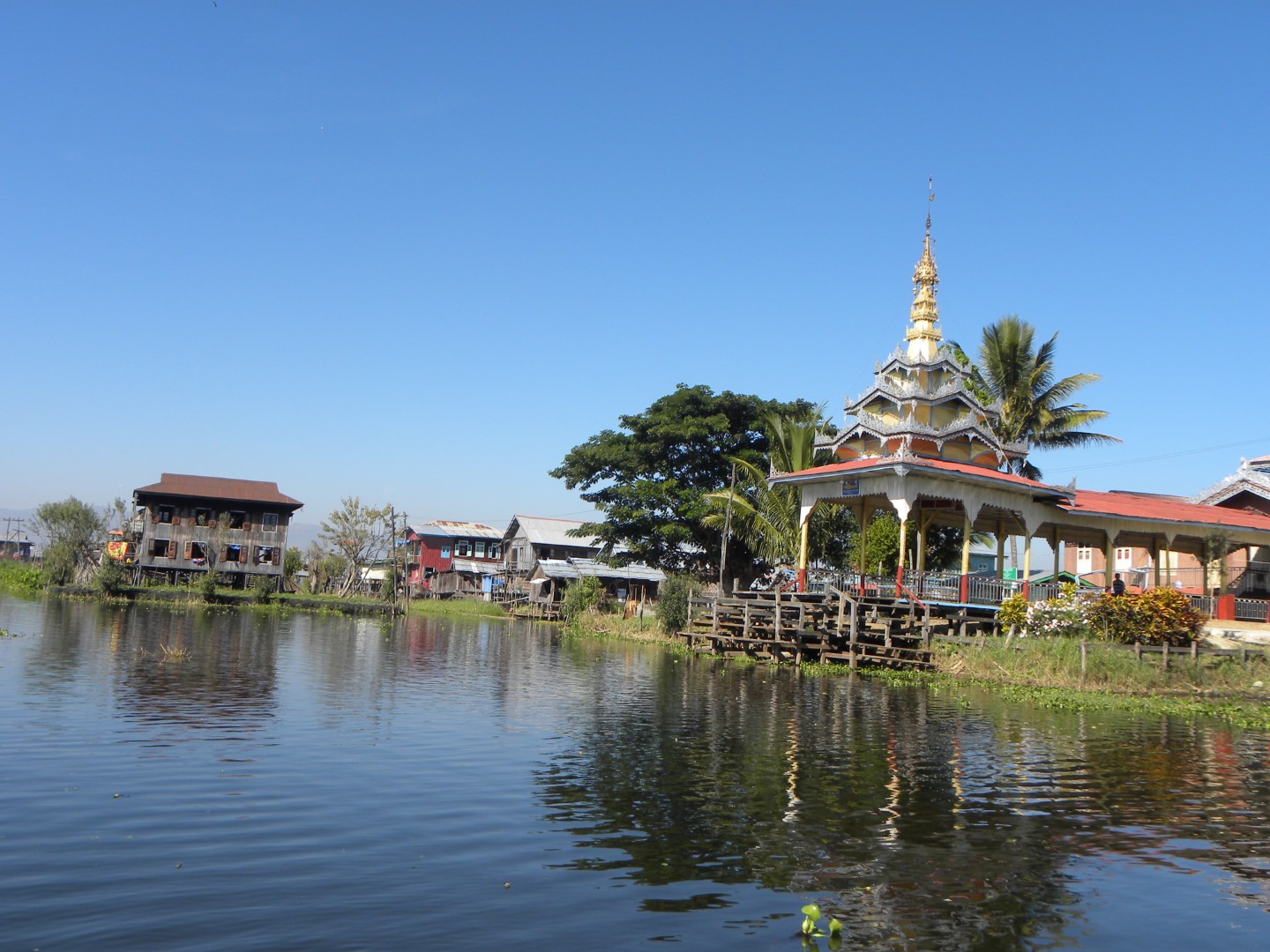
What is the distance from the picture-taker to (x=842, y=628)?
1367 inches

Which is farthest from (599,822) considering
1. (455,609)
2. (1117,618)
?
(455,609)

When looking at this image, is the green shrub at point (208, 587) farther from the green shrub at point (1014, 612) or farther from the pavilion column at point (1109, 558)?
the pavilion column at point (1109, 558)

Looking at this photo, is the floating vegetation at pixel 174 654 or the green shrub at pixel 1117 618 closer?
the floating vegetation at pixel 174 654

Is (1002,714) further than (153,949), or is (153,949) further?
(1002,714)

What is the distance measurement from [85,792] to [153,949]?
18.8 ft

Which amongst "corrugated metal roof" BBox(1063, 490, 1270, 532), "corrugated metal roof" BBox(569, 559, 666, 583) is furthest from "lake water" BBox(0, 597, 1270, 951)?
"corrugated metal roof" BBox(569, 559, 666, 583)

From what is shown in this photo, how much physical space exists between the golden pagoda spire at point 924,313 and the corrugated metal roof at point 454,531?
2341 inches

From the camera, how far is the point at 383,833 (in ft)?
38.1

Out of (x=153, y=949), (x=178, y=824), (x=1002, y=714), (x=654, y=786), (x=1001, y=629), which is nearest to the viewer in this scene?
(x=153, y=949)

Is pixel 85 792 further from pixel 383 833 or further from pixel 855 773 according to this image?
pixel 855 773

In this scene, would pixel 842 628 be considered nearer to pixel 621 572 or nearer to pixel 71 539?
pixel 621 572

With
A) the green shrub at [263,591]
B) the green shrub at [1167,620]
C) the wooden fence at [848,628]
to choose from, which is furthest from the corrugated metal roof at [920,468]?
the green shrub at [263,591]

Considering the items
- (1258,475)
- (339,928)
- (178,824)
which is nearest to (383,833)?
(178,824)

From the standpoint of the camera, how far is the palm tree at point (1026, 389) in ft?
154
